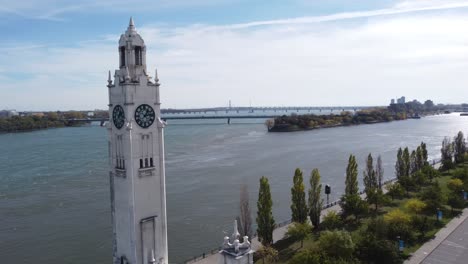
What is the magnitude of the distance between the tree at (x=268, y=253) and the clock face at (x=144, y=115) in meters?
14.0

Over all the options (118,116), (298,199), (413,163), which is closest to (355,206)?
(298,199)

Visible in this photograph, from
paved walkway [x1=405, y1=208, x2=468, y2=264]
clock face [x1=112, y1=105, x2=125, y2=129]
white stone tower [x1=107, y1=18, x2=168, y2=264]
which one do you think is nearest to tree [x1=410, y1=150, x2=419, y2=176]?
paved walkway [x1=405, y1=208, x2=468, y2=264]

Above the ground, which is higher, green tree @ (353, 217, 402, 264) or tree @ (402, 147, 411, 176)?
tree @ (402, 147, 411, 176)

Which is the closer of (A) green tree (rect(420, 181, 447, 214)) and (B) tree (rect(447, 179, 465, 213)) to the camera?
(A) green tree (rect(420, 181, 447, 214))

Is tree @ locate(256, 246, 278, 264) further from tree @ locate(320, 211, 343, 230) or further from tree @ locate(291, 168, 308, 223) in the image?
tree @ locate(320, 211, 343, 230)

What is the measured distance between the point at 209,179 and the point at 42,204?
859 inches

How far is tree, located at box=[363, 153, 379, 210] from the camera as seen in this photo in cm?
3716

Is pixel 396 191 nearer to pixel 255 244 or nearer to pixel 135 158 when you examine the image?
pixel 255 244

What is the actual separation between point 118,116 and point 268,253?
15.0 meters

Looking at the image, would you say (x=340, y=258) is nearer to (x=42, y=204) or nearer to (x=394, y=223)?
(x=394, y=223)

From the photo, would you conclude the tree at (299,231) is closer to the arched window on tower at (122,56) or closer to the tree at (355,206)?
the tree at (355,206)

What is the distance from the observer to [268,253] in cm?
2627

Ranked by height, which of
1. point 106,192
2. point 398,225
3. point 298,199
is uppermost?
point 298,199

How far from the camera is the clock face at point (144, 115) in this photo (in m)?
15.8
